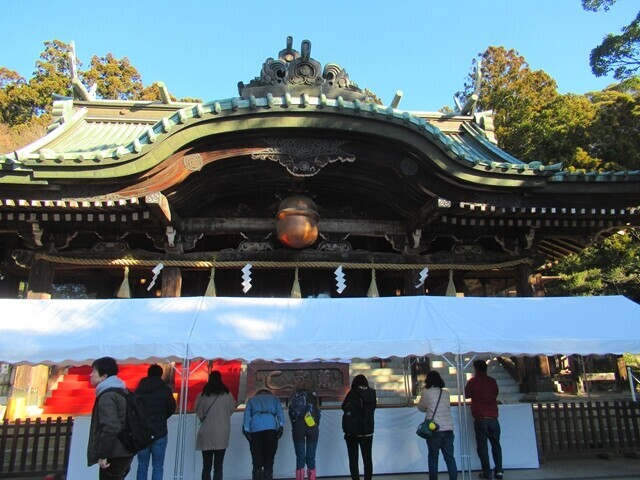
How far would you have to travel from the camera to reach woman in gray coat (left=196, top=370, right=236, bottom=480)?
5.23 metres

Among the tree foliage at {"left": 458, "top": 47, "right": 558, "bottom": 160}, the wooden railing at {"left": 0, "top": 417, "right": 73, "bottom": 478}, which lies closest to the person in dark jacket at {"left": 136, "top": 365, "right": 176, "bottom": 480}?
the wooden railing at {"left": 0, "top": 417, "right": 73, "bottom": 478}

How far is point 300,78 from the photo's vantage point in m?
9.75

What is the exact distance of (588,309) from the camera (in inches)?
248

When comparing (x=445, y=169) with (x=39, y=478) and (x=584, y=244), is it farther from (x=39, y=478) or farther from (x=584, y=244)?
(x=39, y=478)

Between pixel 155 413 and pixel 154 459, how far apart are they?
21.9 inches

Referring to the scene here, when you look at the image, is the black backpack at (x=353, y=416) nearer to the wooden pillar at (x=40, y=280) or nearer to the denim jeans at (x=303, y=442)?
the denim jeans at (x=303, y=442)

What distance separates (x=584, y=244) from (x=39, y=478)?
10418mm

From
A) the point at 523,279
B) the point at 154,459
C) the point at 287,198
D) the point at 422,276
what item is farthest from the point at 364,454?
the point at 523,279

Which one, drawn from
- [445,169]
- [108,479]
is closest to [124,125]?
[445,169]

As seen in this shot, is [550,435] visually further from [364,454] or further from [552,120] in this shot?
[552,120]

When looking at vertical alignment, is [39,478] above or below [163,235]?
below

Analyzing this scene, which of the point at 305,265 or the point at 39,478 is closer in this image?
the point at 39,478

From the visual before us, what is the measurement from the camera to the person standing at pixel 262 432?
516 cm

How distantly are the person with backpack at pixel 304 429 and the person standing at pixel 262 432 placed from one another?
0.25 m
